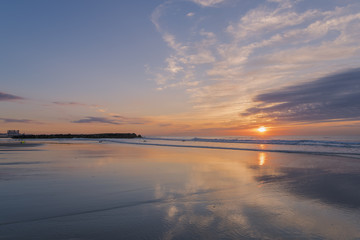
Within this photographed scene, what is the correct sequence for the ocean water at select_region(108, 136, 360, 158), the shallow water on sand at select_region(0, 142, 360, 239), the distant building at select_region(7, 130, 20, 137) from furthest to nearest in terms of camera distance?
the distant building at select_region(7, 130, 20, 137) → the ocean water at select_region(108, 136, 360, 158) → the shallow water on sand at select_region(0, 142, 360, 239)

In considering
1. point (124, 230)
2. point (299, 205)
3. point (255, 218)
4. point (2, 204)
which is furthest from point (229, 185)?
point (2, 204)

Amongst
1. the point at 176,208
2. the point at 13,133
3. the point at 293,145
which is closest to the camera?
the point at 176,208

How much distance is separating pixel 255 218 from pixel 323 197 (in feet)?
10.0

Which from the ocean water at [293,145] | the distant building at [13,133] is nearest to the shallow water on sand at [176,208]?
the ocean water at [293,145]

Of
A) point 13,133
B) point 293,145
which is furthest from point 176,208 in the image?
point 13,133

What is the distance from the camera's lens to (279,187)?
708 cm

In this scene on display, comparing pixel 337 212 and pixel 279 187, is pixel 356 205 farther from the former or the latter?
pixel 279 187

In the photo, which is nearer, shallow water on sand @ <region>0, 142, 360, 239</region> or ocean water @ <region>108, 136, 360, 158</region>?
shallow water on sand @ <region>0, 142, 360, 239</region>

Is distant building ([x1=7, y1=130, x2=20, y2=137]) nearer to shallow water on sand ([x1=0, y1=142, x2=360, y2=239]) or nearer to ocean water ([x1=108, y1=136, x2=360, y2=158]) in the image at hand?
ocean water ([x1=108, y1=136, x2=360, y2=158])

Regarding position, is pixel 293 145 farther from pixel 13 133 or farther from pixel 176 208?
pixel 13 133

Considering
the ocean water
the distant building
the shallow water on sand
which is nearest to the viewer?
the shallow water on sand

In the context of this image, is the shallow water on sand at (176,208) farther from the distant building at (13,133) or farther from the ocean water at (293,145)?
the distant building at (13,133)

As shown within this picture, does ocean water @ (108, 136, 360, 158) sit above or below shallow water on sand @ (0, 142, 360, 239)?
above

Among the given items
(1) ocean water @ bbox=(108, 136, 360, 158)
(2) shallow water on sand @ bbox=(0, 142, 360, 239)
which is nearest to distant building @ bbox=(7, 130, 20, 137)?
(1) ocean water @ bbox=(108, 136, 360, 158)
